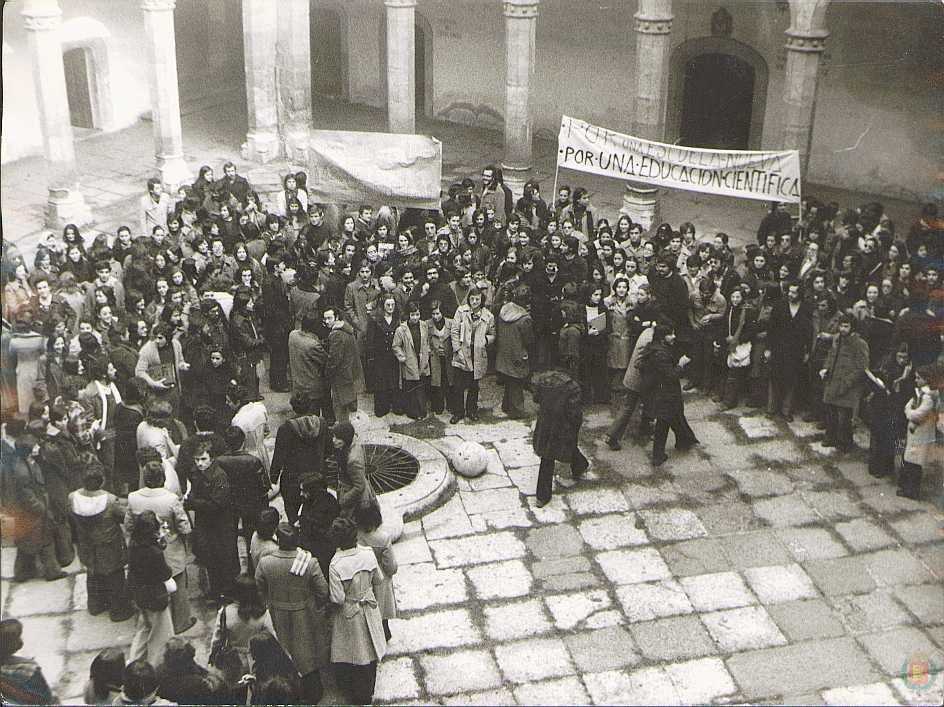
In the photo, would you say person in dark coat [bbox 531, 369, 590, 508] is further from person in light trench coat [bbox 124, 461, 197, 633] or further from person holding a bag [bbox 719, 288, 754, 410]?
person in light trench coat [bbox 124, 461, 197, 633]

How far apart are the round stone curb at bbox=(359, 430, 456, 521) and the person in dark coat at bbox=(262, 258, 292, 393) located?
4.88 feet

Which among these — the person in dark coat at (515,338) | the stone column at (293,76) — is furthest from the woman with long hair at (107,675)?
the stone column at (293,76)

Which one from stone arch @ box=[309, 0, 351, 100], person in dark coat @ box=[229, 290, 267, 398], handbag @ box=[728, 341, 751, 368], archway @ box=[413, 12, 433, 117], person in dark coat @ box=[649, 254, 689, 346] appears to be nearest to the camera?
person in dark coat @ box=[229, 290, 267, 398]

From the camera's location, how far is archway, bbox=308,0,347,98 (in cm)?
2309

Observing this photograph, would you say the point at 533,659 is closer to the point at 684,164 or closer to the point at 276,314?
the point at 276,314

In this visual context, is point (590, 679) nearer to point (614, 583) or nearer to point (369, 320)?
point (614, 583)

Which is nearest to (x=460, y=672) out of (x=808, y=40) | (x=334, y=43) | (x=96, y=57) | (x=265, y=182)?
(x=808, y=40)

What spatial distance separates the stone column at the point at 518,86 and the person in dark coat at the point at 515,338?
19.4ft

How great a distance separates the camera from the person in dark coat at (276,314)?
11359 millimetres

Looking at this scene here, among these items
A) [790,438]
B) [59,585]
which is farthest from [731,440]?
[59,585]

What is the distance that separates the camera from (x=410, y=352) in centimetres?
1102

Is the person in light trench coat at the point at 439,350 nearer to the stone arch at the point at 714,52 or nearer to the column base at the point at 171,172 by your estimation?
the column base at the point at 171,172

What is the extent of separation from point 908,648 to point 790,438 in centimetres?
322

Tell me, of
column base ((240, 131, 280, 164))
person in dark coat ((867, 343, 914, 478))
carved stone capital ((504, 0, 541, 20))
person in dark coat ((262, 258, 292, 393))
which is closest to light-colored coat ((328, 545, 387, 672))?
person in dark coat ((262, 258, 292, 393))
